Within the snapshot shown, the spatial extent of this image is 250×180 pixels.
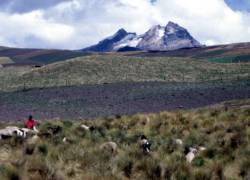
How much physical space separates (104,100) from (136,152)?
26.2 meters

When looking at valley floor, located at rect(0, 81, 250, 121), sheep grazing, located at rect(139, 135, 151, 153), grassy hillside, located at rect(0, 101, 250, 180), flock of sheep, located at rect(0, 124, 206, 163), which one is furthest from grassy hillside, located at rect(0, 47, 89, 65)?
sheep grazing, located at rect(139, 135, 151, 153)

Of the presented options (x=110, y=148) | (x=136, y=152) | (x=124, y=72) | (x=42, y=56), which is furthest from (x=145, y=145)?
(x=42, y=56)

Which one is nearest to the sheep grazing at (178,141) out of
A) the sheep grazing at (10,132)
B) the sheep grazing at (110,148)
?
the sheep grazing at (110,148)

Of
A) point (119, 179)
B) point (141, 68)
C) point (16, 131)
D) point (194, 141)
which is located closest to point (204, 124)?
point (194, 141)

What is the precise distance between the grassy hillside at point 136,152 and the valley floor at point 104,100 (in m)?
9.67

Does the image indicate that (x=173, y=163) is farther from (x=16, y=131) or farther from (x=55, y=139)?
(x=16, y=131)

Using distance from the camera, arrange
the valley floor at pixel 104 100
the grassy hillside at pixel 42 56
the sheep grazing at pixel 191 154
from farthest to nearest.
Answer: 1. the grassy hillside at pixel 42 56
2. the valley floor at pixel 104 100
3. the sheep grazing at pixel 191 154

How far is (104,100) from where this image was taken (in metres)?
39.8

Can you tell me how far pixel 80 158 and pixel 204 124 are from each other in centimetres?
796

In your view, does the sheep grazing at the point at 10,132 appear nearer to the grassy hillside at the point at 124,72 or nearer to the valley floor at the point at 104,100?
the valley floor at the point at 104,100

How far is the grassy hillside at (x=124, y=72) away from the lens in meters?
60.3

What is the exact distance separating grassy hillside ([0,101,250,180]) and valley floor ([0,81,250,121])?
967cm

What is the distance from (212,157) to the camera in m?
14.0

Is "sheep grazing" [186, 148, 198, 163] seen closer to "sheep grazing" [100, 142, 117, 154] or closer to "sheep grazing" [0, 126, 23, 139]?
"sheep grazing" [100, 142, 117, 154]
